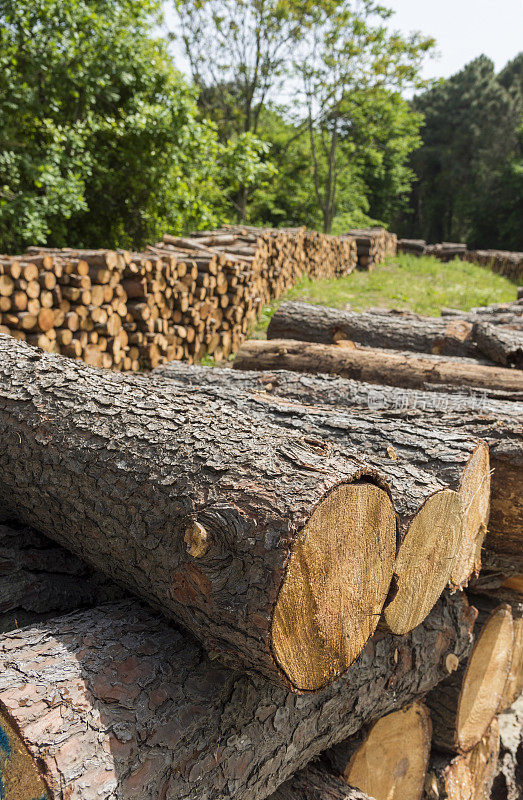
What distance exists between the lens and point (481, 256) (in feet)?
64.6

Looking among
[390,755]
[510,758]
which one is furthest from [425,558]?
[510,758]

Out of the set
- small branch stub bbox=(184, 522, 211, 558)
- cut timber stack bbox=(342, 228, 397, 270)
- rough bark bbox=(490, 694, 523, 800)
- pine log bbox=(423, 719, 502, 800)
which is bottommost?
rough bark bbox=(490, 694, 523, 800)

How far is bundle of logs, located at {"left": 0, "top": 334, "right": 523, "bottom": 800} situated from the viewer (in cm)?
133

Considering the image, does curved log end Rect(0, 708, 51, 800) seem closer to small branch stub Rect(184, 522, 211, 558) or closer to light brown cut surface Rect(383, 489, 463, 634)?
small branch stub Rect(184, 522, 211, 558)

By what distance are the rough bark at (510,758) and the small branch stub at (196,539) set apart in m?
2.69

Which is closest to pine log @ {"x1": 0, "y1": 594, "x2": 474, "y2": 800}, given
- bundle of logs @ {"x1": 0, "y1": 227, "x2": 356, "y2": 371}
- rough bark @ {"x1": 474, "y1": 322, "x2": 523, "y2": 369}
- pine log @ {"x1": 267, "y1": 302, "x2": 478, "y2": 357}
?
rough bark @ {"x1": 474, "y1": 322, "x2": 523, "y2": 369}

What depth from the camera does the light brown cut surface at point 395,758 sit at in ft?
7.12

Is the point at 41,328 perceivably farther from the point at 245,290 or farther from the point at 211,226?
the point at 211,226

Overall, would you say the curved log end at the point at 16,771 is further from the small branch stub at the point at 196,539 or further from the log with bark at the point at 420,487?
the log with bark at the point at 420,487

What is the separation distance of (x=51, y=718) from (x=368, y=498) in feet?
3.00

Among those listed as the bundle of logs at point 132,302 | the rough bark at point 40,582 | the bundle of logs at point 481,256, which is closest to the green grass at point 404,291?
the bundle of logs at point 132,302

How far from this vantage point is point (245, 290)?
7.04 metres

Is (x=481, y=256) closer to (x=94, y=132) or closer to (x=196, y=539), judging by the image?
(x=94, y=132)

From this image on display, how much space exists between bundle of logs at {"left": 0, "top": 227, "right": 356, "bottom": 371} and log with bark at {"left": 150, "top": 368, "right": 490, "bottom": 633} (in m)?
2.34
